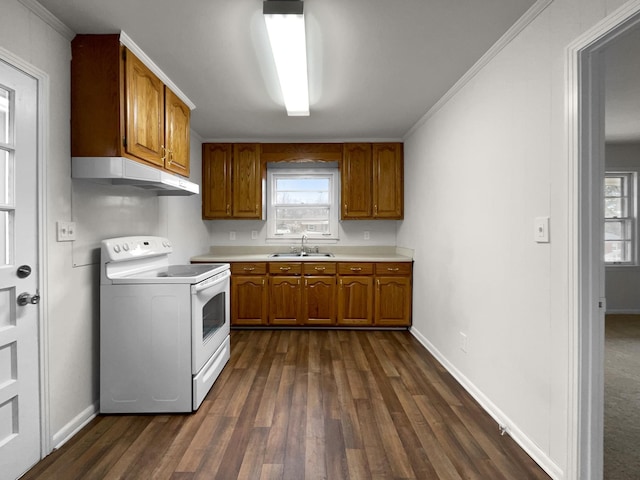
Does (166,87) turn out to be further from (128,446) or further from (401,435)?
(401,435)

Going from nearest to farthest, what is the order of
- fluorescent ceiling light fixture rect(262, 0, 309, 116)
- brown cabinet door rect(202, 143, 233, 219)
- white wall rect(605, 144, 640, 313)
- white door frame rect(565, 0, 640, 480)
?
white door frame rect(565, 0, 640, 480) → fluorescent ceiling light fixture rect(262, 0, 309, 116) → brown cabinet door rect(202, 143, 233, 219) → white wall rect(605, 144, 640, 313)

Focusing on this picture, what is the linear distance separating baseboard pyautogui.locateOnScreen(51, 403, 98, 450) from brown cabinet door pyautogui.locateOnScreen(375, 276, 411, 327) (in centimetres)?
284

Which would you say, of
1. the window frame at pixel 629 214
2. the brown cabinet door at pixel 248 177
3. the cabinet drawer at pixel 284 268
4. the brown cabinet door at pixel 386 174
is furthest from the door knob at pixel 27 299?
the window frame at pixel 629 214

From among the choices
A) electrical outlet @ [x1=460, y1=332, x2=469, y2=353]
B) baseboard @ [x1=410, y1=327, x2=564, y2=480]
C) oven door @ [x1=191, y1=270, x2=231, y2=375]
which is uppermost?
oven door @ [x1=191, y1=270, x2=231, y2=375]

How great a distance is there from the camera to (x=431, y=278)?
3.31 meters

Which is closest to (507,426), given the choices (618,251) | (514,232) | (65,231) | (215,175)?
(514,232)

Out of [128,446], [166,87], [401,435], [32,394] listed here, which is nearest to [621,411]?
[401,435]

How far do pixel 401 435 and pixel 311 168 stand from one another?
11.5ft

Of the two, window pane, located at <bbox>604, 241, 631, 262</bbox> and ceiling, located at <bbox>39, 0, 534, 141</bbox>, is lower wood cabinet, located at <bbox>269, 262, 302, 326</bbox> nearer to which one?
ceiling, located at <bbox>39, 0, 534, 141</bbox>

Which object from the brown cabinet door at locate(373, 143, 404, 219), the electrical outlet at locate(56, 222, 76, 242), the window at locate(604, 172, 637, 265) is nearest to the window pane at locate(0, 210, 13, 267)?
the electrical outlet at locate(56, 222, 76, 242)

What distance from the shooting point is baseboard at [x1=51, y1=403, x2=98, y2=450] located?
6.05 ft

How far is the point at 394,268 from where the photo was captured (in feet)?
13.0

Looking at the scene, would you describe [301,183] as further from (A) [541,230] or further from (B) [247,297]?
(A) [541,230]

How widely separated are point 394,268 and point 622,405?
2.21m
